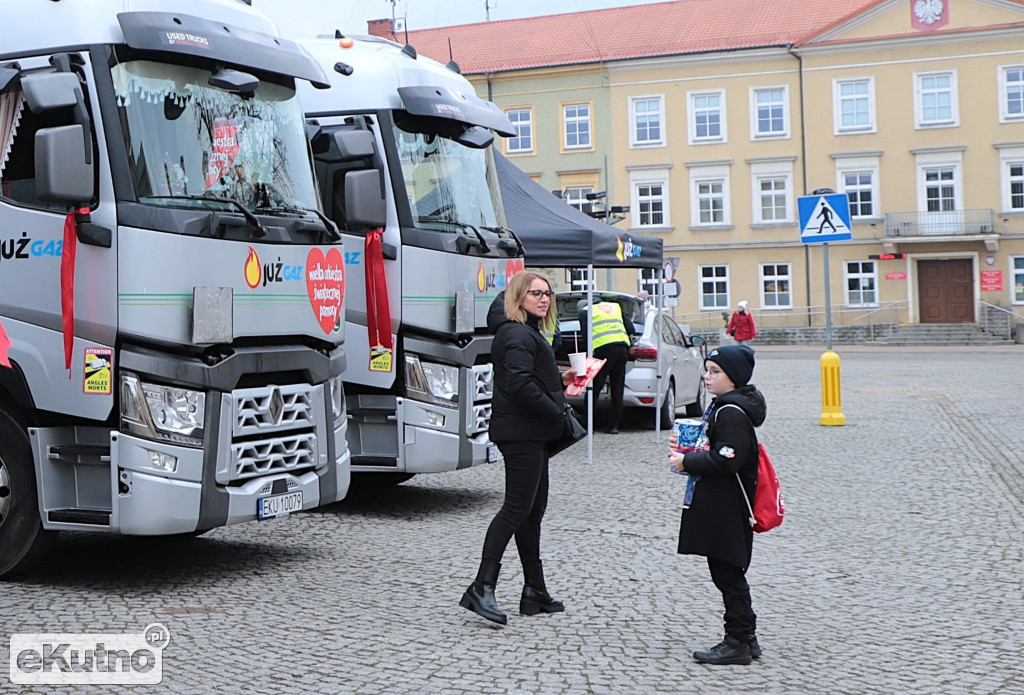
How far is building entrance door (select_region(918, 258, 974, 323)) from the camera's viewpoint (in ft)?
173

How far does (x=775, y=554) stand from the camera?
8703 millimetres

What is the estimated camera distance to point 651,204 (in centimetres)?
5694

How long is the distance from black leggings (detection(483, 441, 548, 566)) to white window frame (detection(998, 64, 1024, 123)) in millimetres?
50072

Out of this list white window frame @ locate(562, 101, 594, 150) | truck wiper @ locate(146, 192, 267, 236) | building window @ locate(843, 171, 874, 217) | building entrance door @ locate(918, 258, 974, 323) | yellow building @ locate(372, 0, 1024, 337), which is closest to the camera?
truck wiper @ locate(146, 192, 267, 236)

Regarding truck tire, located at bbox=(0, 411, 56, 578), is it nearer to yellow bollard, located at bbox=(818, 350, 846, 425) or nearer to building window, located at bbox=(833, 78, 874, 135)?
yellow bollard, located at bbox=(818, 350, 846, 425)

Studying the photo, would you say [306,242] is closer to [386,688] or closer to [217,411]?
[217,411]

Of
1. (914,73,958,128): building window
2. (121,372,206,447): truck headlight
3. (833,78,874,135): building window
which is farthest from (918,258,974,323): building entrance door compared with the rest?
(121,372,206,447): truck headlight

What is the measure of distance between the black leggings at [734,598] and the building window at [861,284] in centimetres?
4940

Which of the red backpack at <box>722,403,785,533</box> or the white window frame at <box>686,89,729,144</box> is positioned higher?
the white window frame at <box>686,89,729,144</box>

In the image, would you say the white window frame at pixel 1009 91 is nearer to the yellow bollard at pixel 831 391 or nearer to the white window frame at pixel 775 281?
the white window frame at pixel 775 281

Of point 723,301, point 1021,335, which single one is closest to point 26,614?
point 1021,335

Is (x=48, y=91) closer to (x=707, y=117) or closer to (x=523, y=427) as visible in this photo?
(x=523, y=427)

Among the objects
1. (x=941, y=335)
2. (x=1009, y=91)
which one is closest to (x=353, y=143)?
(x=941, y=335)

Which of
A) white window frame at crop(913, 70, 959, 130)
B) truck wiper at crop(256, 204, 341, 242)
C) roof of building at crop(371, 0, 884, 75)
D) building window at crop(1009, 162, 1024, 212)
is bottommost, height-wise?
truck wiper at crop(256, 204, 341, 242)
